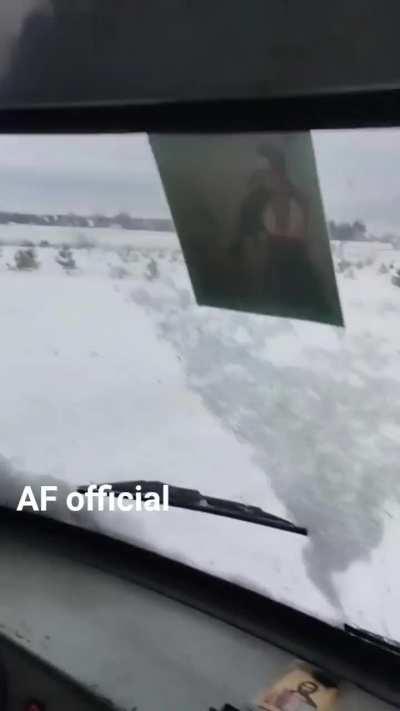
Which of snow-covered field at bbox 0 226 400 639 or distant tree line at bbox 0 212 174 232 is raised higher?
distant tree line at bbox 0 212 174 232

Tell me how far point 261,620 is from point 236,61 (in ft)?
2.70

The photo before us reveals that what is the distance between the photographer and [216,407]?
4.45 ft

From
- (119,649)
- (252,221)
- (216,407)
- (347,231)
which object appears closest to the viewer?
(347,231)

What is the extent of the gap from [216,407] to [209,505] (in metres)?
0.17

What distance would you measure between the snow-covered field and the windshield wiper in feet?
0.05

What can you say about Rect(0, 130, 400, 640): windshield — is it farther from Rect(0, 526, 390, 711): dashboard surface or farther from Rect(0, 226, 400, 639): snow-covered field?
Rect(0, 526, 390, 711): dashboard surface

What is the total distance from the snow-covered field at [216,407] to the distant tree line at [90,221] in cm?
2

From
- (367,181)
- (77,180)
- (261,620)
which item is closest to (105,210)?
(77,180)

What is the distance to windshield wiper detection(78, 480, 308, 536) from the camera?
1336 mm

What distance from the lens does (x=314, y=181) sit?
1110mm

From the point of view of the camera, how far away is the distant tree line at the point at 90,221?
1.30 metres

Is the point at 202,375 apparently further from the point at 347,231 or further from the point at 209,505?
the point at 347,231

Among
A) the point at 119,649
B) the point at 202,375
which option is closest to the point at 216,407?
the point at 202,375

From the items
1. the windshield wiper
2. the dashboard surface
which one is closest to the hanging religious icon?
the windshield wiper
